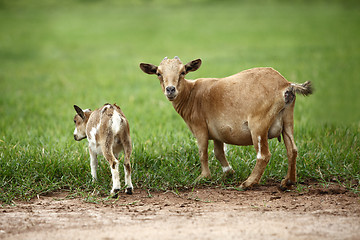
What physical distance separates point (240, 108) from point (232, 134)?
0.39m

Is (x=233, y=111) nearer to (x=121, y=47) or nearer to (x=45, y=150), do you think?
(x=45, y=150)

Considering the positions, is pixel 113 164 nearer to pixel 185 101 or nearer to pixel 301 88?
pixel 185 101

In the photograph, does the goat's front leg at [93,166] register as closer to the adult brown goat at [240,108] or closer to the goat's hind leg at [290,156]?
the adult brown goat at [240,108]

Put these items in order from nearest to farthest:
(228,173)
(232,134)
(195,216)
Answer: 1. (195,216)
2. (232,134)
3. (228,173)

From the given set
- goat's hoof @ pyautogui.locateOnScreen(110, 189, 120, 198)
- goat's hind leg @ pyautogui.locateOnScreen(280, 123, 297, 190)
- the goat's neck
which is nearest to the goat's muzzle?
the goat's neck

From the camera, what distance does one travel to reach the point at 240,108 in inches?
258

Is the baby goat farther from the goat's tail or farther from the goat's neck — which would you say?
the goat's tail

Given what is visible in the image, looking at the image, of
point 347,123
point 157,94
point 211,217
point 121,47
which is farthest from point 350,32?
point 211,217

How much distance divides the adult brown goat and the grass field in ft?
2.06

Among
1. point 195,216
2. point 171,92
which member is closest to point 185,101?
point 171,92

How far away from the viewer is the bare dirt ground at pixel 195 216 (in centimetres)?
484

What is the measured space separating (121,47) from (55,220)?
80.2 feet

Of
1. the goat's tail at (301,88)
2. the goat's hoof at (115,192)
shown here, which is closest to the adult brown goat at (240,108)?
the goat's tail at (301,88)

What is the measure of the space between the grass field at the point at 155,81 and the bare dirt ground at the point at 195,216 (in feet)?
1.29
